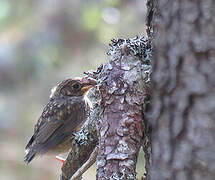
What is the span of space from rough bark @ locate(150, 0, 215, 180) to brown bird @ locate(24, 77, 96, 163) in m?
3.31

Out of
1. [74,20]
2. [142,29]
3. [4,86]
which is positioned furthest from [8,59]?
[142,29]

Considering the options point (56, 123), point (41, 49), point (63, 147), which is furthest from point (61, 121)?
point (41, 49)

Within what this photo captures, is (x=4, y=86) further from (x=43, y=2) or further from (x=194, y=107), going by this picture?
(x=194, y=107)

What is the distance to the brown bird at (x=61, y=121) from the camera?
19.1ft

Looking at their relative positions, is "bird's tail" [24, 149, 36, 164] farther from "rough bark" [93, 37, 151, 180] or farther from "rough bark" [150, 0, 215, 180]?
"rough bark" [150, 0, 215, 180]

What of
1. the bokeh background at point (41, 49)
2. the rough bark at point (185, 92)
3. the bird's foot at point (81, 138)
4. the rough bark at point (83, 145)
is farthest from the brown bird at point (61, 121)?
the rough bark at point (185, 92)

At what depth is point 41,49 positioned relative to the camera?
7.32m

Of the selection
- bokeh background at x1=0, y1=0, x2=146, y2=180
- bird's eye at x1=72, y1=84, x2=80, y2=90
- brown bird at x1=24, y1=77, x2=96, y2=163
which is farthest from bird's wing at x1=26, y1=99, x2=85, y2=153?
bokeh background at x1=0, y1=0, x2=146, y2=180

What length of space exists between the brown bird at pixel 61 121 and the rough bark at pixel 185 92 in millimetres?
3312

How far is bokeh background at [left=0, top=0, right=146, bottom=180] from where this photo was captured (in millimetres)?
7180

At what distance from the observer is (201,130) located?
2.29 metres

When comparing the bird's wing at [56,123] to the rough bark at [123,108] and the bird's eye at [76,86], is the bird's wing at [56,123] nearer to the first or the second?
the bird's eye at [76,86]

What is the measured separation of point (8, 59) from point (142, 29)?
5.76ft

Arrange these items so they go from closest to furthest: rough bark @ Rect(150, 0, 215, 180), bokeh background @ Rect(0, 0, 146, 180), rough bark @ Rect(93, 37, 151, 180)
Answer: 1. rough bark @ Rect(150, 0, 215, 180)
2. rough bark @ Rect(93, 37, 151, 180)
3. bokeh background @ Rect(0, 0, 146, 180)
